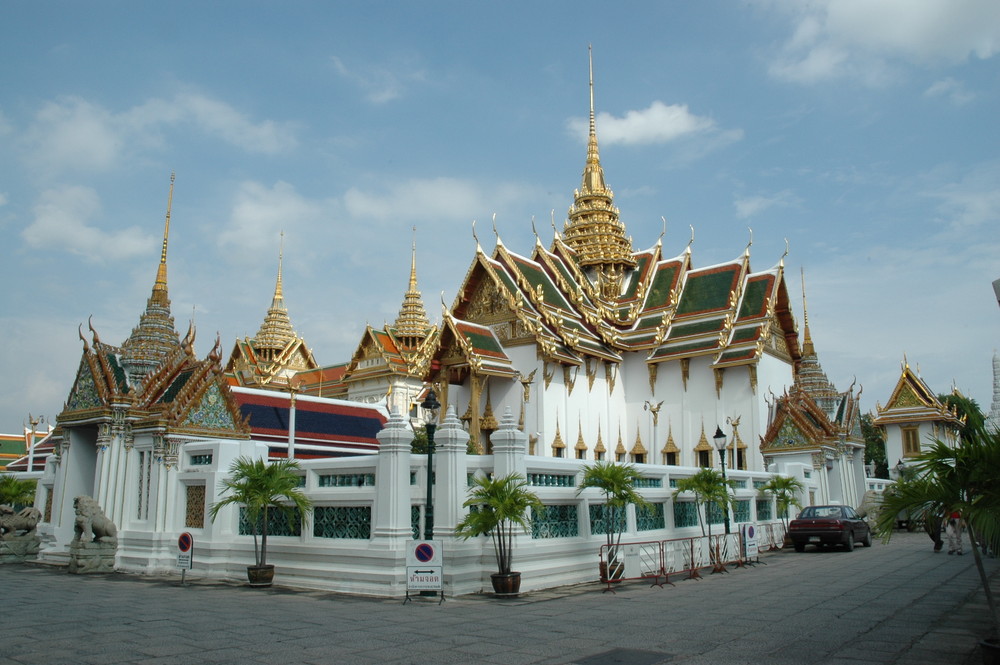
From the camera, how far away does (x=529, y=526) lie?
1127 centimetres

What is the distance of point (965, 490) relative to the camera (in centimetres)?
616

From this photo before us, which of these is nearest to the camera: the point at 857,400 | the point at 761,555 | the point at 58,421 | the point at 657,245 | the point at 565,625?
the point at 565,625

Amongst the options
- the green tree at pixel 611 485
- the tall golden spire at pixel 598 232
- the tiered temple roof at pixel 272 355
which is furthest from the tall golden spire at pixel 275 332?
the green tree at pixel 611 485

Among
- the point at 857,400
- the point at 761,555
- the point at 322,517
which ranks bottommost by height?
the point at 761,555

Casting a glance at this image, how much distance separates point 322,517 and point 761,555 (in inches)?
403

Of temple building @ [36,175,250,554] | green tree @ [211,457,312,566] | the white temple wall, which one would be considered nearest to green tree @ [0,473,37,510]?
temple building @ [36,175,250,554]

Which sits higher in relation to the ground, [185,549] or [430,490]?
[430,490]

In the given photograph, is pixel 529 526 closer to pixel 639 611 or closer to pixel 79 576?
pixel 639 611

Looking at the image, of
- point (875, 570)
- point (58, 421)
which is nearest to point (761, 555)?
point (875, 570)

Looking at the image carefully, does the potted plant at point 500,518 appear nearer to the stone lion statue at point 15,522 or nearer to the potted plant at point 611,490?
the potted plant at point 611,490

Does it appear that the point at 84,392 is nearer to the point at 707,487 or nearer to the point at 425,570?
the point at 425,570

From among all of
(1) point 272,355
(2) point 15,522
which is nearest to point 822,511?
(2) point 15,522

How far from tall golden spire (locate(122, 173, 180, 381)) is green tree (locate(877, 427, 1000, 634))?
14076 millimetres

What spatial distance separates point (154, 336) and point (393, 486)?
8.63m
